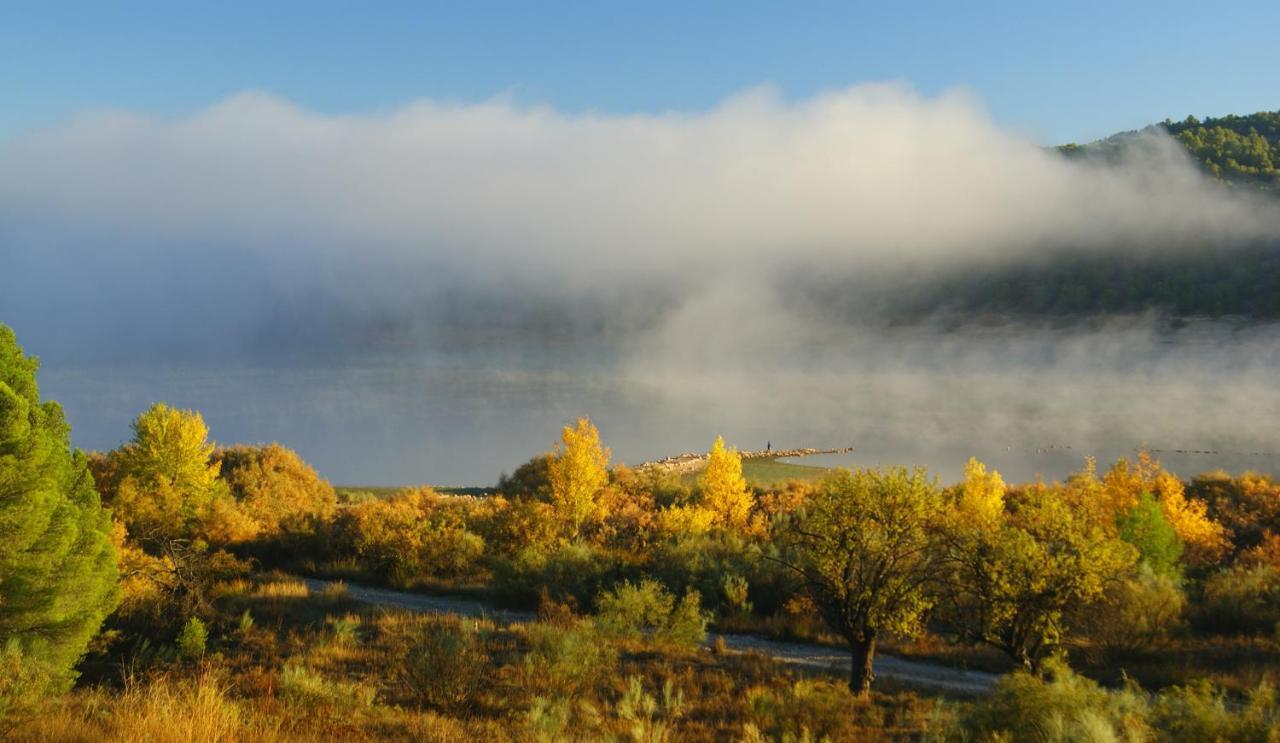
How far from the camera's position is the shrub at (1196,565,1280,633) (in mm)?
15368

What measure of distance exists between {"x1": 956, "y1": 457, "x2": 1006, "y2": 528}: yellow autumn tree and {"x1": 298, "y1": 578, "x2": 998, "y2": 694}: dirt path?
6.82 m

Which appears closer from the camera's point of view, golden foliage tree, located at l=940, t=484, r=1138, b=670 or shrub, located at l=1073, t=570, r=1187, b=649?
golden foliage tree, located at l=940, t=484, r=1138, b=670

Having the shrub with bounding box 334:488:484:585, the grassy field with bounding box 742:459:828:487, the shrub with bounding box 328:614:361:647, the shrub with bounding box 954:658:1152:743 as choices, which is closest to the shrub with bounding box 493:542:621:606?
the shrub with bounding box 334:488:484:585

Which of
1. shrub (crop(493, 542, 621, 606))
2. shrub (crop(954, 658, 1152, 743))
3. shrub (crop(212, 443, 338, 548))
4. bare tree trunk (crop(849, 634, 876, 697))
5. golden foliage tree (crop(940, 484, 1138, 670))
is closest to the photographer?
shrub (crop(954, 658, 1152, 743))

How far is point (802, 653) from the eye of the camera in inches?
578

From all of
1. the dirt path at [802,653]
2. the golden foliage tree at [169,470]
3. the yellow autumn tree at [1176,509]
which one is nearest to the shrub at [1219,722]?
the dirt path at [802,653]

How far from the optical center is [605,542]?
2448 cm

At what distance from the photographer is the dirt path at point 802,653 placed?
12.8 metres

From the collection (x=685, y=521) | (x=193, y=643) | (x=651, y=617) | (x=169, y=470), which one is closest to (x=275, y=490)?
(x=169, y=470)

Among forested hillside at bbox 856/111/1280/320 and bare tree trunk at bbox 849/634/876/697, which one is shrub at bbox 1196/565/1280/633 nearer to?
bare tree trunk at bbox 849/634/876/697

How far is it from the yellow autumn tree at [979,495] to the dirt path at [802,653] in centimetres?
682

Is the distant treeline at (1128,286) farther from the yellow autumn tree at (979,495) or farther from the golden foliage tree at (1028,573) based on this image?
the golden foliage tree at (1028,573)

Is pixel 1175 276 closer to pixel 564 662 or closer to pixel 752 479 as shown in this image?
pixel 752 479

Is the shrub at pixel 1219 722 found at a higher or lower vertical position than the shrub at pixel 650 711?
higher
